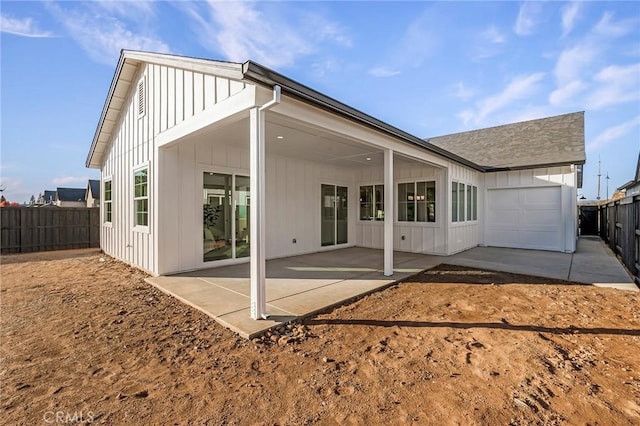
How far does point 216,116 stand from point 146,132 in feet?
10.9

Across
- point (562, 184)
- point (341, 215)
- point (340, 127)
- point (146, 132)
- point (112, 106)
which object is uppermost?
point (112, 106)

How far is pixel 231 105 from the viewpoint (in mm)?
3996

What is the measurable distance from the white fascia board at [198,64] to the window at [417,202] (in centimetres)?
721

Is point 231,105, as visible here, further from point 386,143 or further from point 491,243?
point 491,243

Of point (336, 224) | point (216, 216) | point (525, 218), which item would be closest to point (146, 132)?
point (216, 216)

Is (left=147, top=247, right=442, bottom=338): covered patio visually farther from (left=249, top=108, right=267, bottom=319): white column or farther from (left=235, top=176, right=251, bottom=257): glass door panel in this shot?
(left=235, top=176, right=251, bottom=257): glass door panel

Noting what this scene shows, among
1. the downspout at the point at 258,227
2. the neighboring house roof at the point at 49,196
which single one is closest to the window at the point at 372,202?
A: the downspout at the point at 258,227

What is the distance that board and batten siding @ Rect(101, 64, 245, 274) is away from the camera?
4.80 meters

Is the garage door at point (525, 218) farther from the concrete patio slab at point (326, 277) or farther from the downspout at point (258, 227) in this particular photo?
the downspout at point (258, 227)

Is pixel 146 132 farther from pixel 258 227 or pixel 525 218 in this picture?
pixel 525 218

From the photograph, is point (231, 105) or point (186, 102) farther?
point (186, 102)

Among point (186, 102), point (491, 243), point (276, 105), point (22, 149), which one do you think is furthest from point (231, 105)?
point (22, 149)

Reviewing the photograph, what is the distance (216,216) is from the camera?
6.74 metres

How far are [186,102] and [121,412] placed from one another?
4.75 metres
